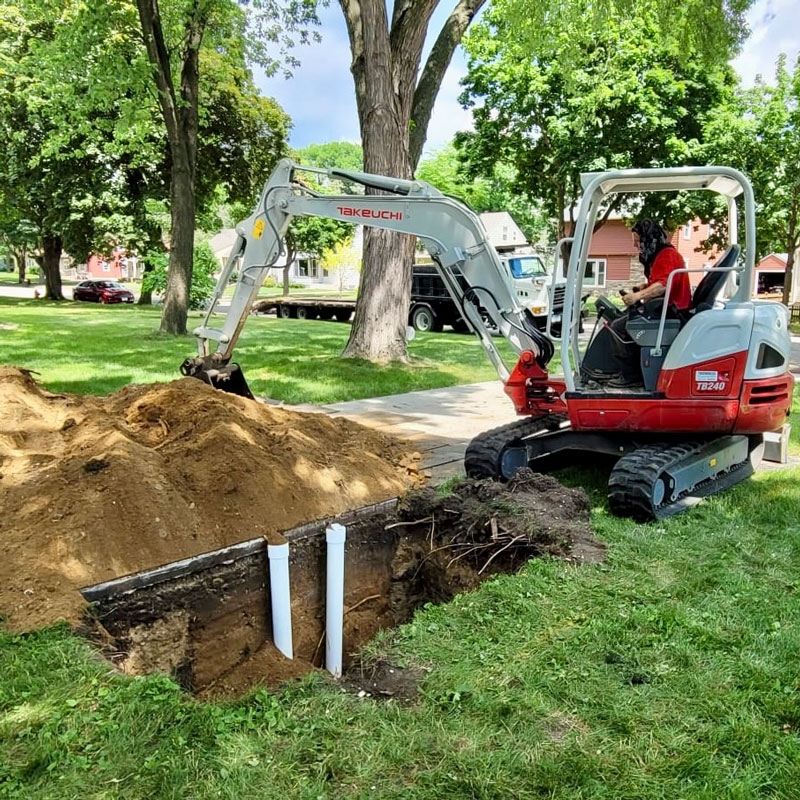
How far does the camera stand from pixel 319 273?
221ft

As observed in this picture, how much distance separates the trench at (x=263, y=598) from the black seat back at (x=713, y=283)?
7.91 feet

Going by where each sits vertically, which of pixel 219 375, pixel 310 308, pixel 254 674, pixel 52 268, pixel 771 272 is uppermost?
pixel 771 272

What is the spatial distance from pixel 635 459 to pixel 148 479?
125 inches

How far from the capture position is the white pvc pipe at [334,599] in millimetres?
4316

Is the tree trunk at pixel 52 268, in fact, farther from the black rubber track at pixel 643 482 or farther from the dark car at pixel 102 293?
the black rubber track at pixel 643 482

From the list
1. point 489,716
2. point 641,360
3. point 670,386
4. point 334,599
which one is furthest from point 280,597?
point 641,360

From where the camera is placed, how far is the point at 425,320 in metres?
21.4

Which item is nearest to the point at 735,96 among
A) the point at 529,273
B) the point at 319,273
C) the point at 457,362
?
the point at 529,273

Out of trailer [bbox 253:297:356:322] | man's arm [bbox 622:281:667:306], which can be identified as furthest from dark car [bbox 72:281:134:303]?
man's arm [bbox 622:281:667:306]

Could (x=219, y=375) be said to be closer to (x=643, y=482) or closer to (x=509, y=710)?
(x=643, y=482)

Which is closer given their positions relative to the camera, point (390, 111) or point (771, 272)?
point (390, 111)

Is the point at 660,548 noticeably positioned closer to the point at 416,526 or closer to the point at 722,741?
the point at 416,526

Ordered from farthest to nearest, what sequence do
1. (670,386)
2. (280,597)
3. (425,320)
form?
(425,320), (670,386), (280,597)

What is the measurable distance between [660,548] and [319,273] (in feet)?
212
